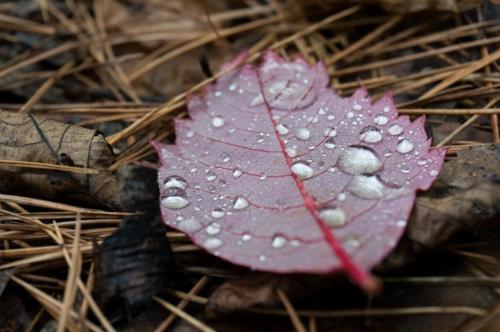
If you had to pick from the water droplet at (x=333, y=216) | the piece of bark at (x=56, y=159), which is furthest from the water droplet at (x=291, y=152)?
the piece of bark at (x=56, y=159)

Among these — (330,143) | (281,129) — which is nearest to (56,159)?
(281,129)

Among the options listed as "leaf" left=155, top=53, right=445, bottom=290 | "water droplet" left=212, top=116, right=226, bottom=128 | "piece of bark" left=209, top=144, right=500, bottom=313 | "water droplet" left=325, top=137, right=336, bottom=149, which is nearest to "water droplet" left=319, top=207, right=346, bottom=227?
"leaf" left=155, top=53, right=445, bottom=290

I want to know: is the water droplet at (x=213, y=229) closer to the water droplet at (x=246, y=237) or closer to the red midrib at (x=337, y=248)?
the water droplet at (x=246, y=237)

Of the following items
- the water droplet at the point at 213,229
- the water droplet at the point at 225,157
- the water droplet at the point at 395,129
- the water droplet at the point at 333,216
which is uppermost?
the water droplet at the point at 225,157

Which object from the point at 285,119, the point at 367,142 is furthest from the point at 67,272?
the point at 367,142

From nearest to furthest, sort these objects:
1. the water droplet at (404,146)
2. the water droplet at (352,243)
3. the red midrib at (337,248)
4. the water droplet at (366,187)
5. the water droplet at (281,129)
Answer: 1. the red midrib at (337,248)
2. the water droplet at (352,243)
3. the water droplet at (366,187)
4. the water droplet at (404,146)
5. the water droplet at (281,129)

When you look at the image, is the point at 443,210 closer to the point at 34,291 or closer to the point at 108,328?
the point at 108,328

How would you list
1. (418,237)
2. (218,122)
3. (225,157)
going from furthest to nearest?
(218,122) < (225,157) < (418,237)

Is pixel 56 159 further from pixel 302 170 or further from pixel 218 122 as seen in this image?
pixel 302 170
